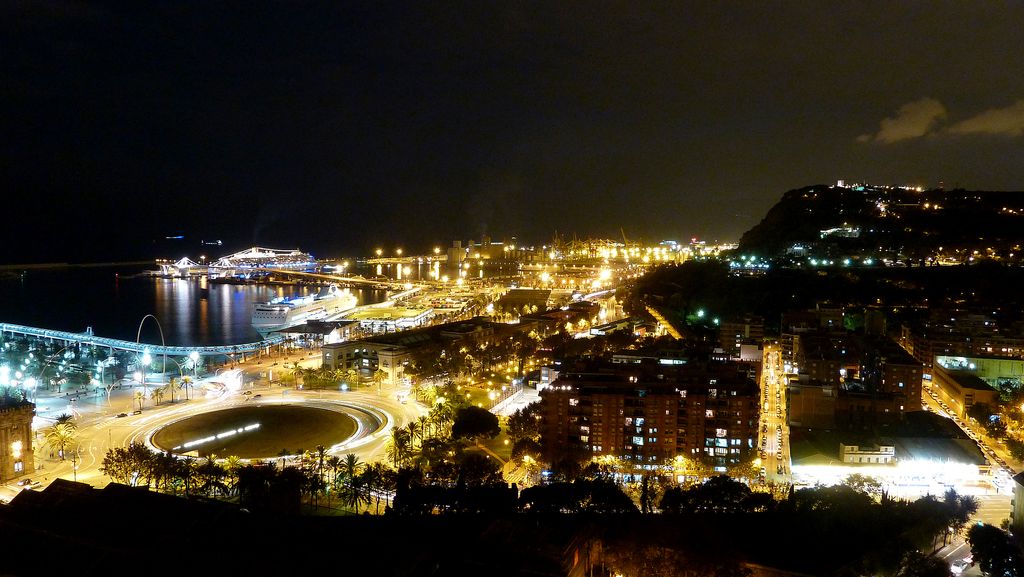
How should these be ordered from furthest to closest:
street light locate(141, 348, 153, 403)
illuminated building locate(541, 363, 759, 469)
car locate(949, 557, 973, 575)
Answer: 1. street light locate(141, 348, 153, 403)
2. illuminated building locate(541, 363, 759, 469)
3. car locate(949, 557, 973, 575)

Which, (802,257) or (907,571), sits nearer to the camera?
(907,571)

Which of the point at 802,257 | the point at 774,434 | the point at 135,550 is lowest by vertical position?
the point at 774,434

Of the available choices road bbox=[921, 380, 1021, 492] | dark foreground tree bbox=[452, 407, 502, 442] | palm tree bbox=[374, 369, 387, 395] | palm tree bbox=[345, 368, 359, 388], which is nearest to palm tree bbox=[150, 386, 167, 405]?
palm tree bbox=[345, 368, 359, 388]

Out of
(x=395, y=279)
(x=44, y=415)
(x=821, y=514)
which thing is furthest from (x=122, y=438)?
(x=395, y=279)

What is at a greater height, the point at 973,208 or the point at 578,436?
the point at 973,208

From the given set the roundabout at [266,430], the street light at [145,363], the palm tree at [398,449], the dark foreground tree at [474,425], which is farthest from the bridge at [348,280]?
the palm tree at [398,449]

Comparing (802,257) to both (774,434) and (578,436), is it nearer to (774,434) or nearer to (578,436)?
(774,434)

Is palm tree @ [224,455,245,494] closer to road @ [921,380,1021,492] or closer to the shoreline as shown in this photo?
road @ [921,380,1021,492]

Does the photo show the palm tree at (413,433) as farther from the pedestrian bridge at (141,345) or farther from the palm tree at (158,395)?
the pedestrian bridge at (141,345)
